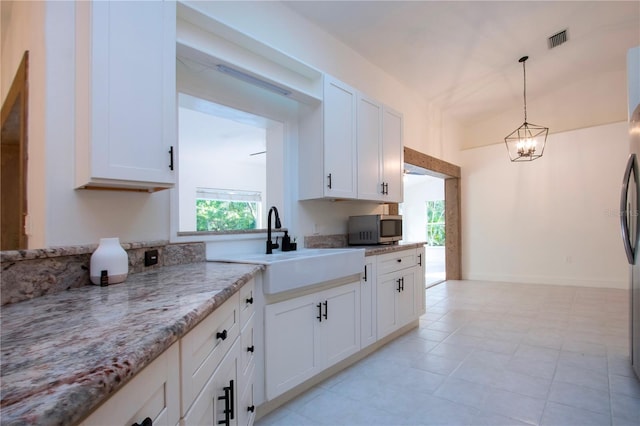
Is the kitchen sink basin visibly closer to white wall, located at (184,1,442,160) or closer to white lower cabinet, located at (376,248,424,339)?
white lower cabinet, located at (376,248,424,339)

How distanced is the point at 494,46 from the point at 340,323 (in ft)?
12.5

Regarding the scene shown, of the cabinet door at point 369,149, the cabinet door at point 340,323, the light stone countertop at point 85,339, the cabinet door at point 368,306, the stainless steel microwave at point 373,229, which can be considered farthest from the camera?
the stainless steel microwave at point 373,229

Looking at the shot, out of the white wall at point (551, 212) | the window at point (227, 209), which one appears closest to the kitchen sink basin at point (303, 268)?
the window at point (227, 209)

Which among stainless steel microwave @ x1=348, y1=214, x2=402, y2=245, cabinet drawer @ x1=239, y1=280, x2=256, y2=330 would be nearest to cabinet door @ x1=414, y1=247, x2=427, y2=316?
stainless steel microwave @ x1=348, y1=214, x2=402, y2=245

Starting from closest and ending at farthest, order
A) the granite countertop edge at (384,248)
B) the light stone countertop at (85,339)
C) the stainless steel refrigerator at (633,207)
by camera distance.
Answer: the light stone countertop at (85,339) < the stainless steel refrigerator at (633,207) < the granite countertop edge at (384,248)

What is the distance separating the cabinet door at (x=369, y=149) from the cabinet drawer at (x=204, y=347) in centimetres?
200

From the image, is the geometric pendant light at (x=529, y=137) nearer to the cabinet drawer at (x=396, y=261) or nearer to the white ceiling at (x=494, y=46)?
the white ceiling at (x=494, y=46)

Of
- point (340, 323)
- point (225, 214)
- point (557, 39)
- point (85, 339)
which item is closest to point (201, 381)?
point (85, 339)

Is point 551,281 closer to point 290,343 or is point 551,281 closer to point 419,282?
point 419,282

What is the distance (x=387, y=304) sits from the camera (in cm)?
301

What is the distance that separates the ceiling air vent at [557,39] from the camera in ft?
12.9

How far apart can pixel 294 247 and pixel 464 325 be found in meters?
2.22

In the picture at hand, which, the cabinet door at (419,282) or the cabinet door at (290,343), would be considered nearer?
the cabinet door at (290,343)

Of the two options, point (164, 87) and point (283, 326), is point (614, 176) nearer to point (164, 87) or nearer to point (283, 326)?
point (283, 326)
